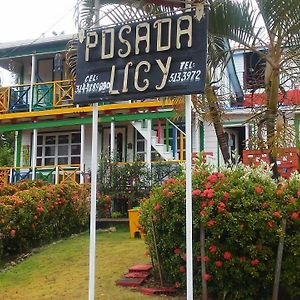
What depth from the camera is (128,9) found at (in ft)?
23.7

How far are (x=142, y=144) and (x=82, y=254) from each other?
31.8 feet

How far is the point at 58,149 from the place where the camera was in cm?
1984

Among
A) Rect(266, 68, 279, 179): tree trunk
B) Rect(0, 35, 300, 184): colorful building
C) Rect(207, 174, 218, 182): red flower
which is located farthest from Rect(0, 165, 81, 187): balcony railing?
Rect(207, 174, 218, 182): red flower

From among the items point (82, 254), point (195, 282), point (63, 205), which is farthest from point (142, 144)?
point (195, 282)

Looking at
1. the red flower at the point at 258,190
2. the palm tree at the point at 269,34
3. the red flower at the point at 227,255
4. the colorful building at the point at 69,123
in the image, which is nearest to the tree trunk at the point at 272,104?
the palm tree at the point at 269,34

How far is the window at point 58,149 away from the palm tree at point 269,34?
13.0 meters

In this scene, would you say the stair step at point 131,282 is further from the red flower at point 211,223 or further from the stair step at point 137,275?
the red flower at point 211,223

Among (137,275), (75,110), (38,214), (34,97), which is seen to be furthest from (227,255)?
(34,97)

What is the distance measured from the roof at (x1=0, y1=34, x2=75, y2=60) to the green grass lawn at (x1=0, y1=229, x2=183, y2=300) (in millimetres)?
10203

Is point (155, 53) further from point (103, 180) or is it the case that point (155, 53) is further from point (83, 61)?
point (103, 180)

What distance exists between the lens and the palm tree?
22.1 ft

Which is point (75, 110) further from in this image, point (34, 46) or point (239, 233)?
point (239, 233)

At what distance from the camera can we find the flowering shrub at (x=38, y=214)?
8695 millimetres

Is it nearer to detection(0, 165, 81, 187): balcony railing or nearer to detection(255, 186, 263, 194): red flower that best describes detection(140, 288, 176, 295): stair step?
detection(255, 186, 263, 194): red flower
